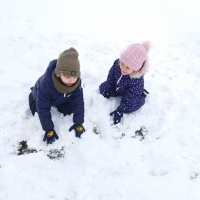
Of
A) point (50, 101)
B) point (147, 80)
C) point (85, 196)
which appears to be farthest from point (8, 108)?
point (147, 80)

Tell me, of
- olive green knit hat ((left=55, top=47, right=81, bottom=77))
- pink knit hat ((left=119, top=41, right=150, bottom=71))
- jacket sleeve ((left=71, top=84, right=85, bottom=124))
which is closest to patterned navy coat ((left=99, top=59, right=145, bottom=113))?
pink knit hat ((left=119, top=41, right=150, bottom=71))

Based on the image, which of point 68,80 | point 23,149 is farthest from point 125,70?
point 23,149

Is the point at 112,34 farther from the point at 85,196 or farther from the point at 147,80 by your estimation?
the point at 85,196

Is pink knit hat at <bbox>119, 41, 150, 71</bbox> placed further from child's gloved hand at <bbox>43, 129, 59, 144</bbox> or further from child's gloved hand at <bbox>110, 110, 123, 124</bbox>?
child's gloved hand at <bbox>43, 129, 59, 144</bbox>

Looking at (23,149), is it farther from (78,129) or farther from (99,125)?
(99,125)

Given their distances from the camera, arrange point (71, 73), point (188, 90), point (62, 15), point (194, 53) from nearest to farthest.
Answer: point (71, 73), point (188, 90), point (194, 53), point (62, 15)

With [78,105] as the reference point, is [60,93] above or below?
above

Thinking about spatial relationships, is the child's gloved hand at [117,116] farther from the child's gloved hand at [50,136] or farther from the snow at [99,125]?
the child's gloved hand at [50,136]

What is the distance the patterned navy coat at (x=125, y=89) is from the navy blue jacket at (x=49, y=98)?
2.12 ft

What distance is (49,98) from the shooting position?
373 cm

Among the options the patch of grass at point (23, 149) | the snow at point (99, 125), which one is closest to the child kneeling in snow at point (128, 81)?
the snow at point (99, 125)

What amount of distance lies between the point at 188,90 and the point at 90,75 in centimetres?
162

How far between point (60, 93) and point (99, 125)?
0.82 m

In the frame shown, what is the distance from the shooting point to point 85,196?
3.42m
